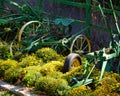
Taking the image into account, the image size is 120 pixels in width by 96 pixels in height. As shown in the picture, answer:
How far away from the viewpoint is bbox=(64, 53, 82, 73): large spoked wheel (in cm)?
660

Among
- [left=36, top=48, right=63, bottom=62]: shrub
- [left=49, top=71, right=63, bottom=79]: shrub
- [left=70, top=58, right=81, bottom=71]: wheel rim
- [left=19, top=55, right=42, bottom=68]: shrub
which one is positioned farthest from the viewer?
[left=36, top=48, right=63, bottom=62]: shrub

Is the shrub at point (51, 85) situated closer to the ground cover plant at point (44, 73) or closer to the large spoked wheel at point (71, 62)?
the ground cover plant at point (44, 73)

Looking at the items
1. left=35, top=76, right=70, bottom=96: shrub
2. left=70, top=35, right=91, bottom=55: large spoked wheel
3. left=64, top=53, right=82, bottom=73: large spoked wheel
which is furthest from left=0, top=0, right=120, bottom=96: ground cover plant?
left=70, top=35, right=91, bottom=55: large spoked wheel

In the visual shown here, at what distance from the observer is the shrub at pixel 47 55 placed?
7.41 meters

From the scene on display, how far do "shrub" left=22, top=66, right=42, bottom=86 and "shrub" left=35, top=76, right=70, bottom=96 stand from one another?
205mm

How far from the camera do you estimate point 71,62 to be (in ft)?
21.7

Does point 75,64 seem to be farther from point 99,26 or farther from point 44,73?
point 99,26

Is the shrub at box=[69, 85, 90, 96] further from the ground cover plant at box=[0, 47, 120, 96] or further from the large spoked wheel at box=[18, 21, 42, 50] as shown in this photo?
the large spoked wheel at box=[18, 21, 42, 50]

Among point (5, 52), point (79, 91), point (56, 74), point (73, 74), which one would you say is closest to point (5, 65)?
point (5, 52)

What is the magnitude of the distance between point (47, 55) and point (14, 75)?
97 cm

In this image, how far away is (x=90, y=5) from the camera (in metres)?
7.89

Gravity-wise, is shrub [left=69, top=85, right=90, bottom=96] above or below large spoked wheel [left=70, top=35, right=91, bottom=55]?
below

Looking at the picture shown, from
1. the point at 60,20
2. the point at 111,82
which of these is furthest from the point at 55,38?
the point at 111,82

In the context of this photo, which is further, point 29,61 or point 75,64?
point 29,61
